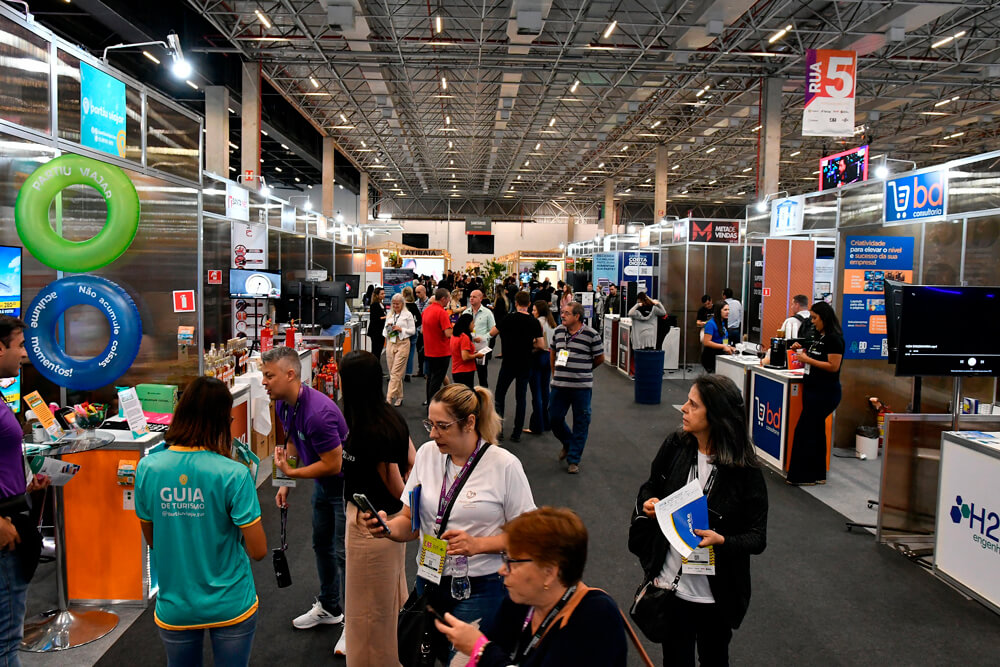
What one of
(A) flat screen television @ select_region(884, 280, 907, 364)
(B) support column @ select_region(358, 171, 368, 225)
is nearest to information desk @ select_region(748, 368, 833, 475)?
(A) flat screen television @ select_region(884, 280, 907, 364)

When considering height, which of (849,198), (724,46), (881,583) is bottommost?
(881,583)

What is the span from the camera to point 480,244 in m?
33.5

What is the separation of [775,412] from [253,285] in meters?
5.60

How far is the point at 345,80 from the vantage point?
14859 mm

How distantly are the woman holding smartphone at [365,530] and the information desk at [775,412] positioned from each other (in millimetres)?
4280

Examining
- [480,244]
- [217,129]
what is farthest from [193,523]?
[480,244]

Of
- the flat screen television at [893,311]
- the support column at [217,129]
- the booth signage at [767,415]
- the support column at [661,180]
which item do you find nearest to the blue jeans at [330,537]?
the flat screen television at [893,311]

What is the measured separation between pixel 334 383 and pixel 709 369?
5135mm

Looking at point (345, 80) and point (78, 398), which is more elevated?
point (345, 80)

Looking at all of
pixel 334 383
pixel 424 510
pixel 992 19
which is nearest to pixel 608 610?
pixel 424 510

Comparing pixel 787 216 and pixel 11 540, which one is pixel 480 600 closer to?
pixel 11 540

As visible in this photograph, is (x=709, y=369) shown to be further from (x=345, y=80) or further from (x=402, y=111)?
(x=402, y=111)

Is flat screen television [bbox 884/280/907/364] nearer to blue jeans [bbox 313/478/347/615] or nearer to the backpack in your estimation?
the backpack

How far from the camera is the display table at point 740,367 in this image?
6680 millimetres
